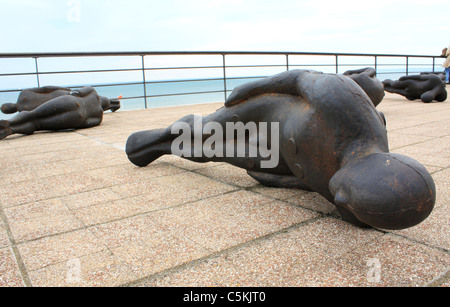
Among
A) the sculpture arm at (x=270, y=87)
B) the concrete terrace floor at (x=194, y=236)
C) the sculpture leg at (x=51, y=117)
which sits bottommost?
the concrete terrace floor at (x=194, y=236)

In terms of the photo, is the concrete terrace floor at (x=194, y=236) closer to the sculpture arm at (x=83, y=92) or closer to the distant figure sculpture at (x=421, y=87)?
the sculpture arm at (x=83, y=92)

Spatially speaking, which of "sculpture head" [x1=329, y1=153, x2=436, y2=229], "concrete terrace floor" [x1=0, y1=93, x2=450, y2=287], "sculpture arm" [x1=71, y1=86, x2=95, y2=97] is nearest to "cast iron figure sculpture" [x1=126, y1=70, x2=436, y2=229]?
"sculpture head" [x1=329, y1=153, x2=436, y2=229]

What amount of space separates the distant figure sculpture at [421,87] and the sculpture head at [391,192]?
18.6 feet

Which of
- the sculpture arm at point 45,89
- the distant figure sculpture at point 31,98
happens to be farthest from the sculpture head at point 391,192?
the sculpture arm at point 45,89

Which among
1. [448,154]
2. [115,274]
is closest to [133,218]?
[115,274]

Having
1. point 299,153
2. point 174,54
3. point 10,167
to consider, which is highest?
point 174,54

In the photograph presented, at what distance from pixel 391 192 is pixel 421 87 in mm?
6062

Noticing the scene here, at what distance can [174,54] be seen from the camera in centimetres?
711

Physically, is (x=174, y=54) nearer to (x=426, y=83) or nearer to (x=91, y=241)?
(x=426, y=83)

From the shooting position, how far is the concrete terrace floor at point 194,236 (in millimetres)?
1097

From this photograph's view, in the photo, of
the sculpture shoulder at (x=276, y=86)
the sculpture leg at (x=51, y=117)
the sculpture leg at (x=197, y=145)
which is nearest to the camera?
the sculpture shoulder at (x=276, y=86)

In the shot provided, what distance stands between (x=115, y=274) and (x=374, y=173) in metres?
0.77

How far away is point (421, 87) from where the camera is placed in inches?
251

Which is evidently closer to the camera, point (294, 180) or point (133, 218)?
point (133, 218)
